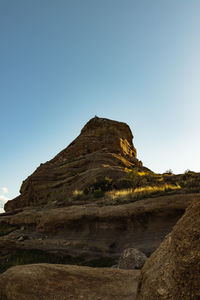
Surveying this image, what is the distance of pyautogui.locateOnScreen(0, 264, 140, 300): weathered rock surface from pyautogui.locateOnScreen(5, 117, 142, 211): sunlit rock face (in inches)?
514

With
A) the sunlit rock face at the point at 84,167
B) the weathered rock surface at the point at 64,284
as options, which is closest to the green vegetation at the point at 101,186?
the sunlit rock face at the point at 84,167

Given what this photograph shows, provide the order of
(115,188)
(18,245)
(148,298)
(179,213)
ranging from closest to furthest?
(148,298), (179,213), (18,245), (115,188)

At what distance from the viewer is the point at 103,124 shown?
1378 inches

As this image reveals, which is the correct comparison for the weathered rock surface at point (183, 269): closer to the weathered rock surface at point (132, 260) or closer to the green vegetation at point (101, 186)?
the weathered rock surface at point (132, 260)

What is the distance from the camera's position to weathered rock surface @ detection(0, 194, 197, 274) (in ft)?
31.3

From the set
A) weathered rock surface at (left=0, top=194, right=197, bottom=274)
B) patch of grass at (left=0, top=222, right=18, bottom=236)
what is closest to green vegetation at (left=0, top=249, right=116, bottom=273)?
weathered rock surface at (left=0, top=194, right=197, bottom=274)

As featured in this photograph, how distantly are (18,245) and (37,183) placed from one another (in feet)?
39.4

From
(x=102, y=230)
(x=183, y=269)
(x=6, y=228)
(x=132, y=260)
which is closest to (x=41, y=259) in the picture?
(x=102, y=230)

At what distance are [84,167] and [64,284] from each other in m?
19.8

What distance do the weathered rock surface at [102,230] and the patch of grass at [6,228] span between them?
1620mm

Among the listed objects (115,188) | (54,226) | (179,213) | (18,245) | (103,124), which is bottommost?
(18,245)

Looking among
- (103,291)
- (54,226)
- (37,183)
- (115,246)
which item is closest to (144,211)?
(115,246)

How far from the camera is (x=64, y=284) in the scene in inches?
151

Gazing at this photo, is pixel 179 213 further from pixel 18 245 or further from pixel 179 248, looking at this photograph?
pixel 18 245
